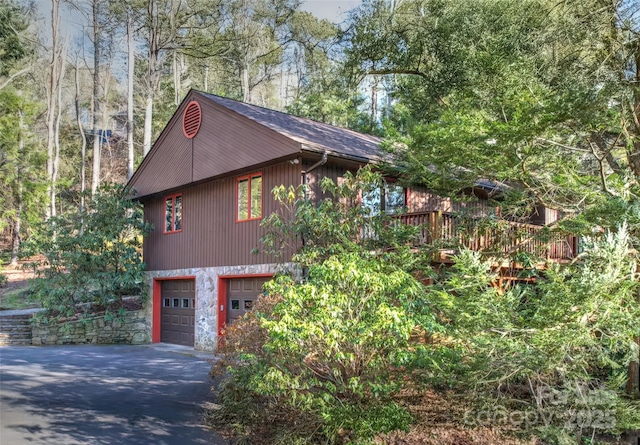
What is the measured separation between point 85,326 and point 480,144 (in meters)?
13.5

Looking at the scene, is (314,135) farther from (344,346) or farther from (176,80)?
(176,80)

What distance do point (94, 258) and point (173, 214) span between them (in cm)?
270

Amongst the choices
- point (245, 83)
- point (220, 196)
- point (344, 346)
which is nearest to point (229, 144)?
point (220, 196)

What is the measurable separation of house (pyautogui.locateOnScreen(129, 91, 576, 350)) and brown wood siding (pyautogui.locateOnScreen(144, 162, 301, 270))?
0.09 ft

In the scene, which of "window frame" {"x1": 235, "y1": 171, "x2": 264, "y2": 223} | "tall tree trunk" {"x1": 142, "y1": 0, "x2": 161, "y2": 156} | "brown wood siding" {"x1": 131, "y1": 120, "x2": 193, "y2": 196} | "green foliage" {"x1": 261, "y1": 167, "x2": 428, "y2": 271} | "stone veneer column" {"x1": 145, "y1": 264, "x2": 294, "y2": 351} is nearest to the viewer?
"green foliage" {"x1": 261, "y1": 167, "x2": 428, "y2": 271}

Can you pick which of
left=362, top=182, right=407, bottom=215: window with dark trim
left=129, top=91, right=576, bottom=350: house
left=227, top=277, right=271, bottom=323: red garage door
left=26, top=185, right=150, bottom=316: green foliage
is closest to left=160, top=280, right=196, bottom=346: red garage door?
left=129, top=91, right=576, bottom=350: house

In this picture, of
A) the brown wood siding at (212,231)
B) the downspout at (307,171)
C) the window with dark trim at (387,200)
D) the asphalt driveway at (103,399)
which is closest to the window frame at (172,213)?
the brown wood siding at (212,231)

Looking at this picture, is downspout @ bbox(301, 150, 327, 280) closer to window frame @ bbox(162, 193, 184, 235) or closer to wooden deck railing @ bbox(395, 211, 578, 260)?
wooden deck railing @ bbox(395, 211, 578, 260)

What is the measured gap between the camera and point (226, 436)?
21.8ft

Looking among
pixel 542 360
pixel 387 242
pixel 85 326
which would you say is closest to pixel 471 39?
pixel 387 242

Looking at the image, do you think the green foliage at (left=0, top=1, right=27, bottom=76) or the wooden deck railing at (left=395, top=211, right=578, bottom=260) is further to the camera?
the green foliage at (left=0, top=1, right=27, bottom=76)

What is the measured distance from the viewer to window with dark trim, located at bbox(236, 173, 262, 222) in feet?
43.3

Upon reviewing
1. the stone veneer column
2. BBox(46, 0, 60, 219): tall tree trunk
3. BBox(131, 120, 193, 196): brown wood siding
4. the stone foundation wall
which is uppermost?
BBox(46, 0, 60, 219): tall tree trunk

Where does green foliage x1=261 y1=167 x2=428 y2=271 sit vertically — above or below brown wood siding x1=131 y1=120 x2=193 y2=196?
below
